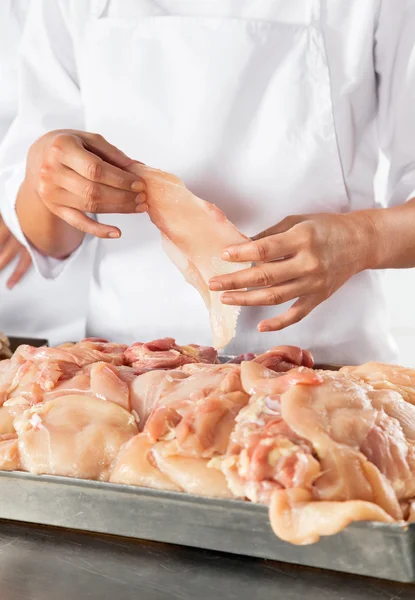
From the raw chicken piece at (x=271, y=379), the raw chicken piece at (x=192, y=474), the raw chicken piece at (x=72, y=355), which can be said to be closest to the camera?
the raw chicken piece at (x=192, y=474)

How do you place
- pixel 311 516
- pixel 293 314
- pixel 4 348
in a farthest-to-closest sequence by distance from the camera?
pixel 4 348, pixel 293 314, pixel 311 516

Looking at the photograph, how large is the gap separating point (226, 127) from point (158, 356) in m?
0.86

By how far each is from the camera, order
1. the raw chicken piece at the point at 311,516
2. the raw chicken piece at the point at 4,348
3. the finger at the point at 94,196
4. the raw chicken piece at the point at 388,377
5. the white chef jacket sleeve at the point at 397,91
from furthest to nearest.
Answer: the raw chicken piece at the point at 4,348 → the white chef jacket sleeve at the point at 397,91 → the finger at the point at 94,196 → the raw chicken piece at the point at 388,377 → the raw chicken piece at the point at 311,516

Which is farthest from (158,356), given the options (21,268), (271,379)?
(21,268)

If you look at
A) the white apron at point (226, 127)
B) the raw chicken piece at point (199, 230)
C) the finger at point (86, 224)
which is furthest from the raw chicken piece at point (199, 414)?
the white apron at point (226, 127)

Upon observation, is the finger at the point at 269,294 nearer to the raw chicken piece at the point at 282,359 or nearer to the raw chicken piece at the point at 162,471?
the raw chicken piece at the point at 282,359

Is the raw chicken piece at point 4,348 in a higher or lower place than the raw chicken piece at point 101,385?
lower

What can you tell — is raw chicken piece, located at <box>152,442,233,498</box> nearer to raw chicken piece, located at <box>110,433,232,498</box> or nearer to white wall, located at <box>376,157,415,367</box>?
raw chicken piece, located at <box>110,433,232,498</box>

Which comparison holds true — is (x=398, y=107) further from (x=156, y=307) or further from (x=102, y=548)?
(x=102, y=548)

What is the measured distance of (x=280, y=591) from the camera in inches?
45.4

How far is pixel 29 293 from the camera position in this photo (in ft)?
10.8

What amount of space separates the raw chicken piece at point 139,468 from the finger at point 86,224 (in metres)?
0.76

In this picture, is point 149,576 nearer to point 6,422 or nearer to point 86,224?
point 6,422

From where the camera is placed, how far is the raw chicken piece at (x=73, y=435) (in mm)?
1320
